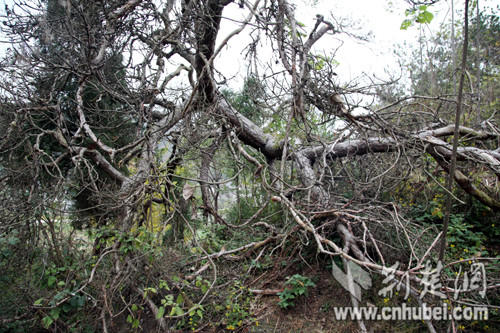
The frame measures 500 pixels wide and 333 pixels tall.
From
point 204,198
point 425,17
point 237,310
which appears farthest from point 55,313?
point 425,17

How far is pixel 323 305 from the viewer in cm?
322

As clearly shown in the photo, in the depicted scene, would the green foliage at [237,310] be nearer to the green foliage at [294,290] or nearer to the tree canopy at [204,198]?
the tree canopy at [204,198]

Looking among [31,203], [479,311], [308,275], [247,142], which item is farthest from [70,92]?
[479,311]

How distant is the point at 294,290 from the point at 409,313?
1154 millimetres

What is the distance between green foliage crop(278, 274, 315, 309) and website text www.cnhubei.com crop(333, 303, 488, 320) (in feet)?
1.24

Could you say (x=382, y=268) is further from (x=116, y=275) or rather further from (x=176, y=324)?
(x=116, y=275)

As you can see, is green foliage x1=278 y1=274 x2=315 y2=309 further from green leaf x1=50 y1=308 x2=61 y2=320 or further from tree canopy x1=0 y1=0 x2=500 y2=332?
green leaf x1=50 y1=308 x2=61 y2=320

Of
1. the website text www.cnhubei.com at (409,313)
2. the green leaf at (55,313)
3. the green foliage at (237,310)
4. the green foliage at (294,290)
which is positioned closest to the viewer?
the website text www.cnhubei.com at (409,313)

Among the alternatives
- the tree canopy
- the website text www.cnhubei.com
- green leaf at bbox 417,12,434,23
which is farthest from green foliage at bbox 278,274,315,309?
green leaf at bbox 417,12,434,23

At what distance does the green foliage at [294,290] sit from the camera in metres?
3.20

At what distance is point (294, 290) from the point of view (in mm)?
3279

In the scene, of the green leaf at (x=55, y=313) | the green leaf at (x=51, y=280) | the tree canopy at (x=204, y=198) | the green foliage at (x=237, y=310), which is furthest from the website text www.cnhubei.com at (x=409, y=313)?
the green leaf at (x=51, y=280)

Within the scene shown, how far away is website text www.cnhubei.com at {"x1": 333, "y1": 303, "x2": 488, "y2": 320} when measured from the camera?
2416 millimetres

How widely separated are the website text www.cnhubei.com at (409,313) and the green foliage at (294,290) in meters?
0.38
